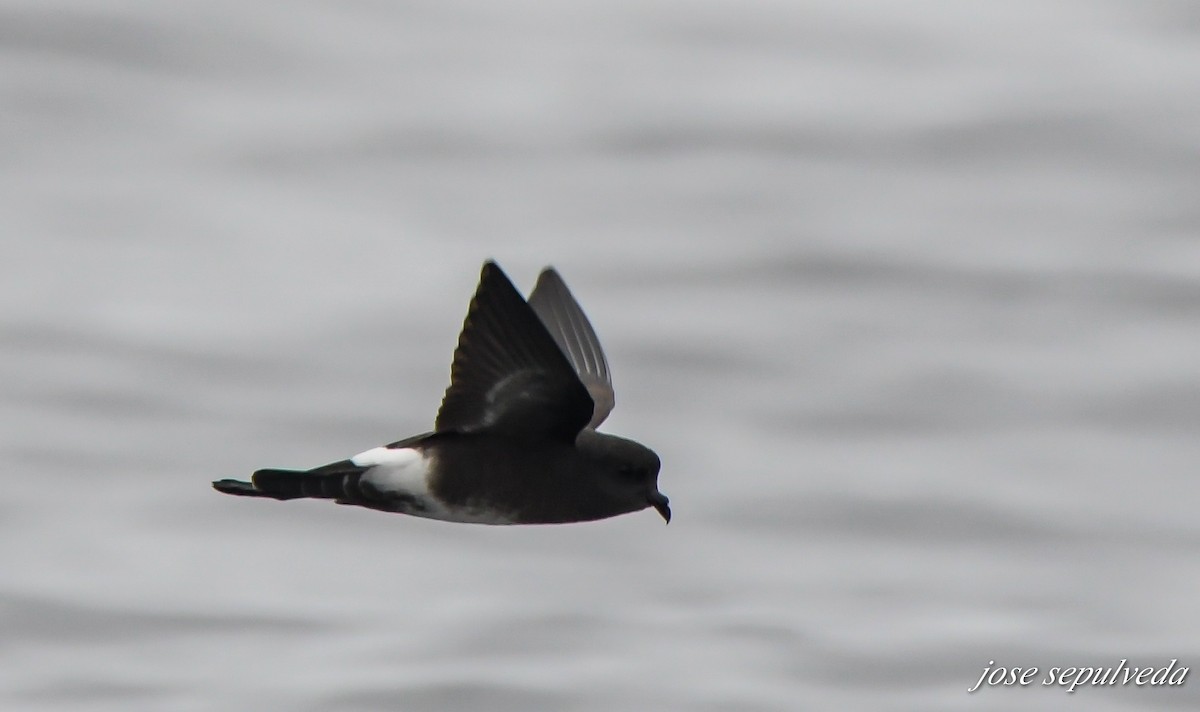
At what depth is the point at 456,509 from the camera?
6863 mm

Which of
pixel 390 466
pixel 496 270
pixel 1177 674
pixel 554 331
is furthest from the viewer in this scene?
pixel 1177 674

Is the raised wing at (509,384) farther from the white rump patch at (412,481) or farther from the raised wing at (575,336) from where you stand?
the raised wing at (575,336)

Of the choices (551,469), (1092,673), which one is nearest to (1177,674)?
(1092,673)

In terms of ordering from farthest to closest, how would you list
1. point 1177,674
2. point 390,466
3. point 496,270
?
point 1177,674 < point 390,466 < point 496,270

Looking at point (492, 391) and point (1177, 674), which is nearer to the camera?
point (492, 391)

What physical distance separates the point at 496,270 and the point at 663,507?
1.02 meters

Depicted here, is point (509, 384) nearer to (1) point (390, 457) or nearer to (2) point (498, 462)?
(2) point (498, 462)

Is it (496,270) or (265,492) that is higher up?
(496,270)

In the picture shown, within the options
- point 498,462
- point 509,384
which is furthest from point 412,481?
point 509,384

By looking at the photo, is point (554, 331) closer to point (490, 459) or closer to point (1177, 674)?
point (490, 459)

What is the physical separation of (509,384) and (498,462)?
0.24m

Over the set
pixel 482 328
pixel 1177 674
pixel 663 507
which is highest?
pixel 482 328

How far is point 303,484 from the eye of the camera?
6.81 metres

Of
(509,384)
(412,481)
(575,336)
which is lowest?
(412,481)
